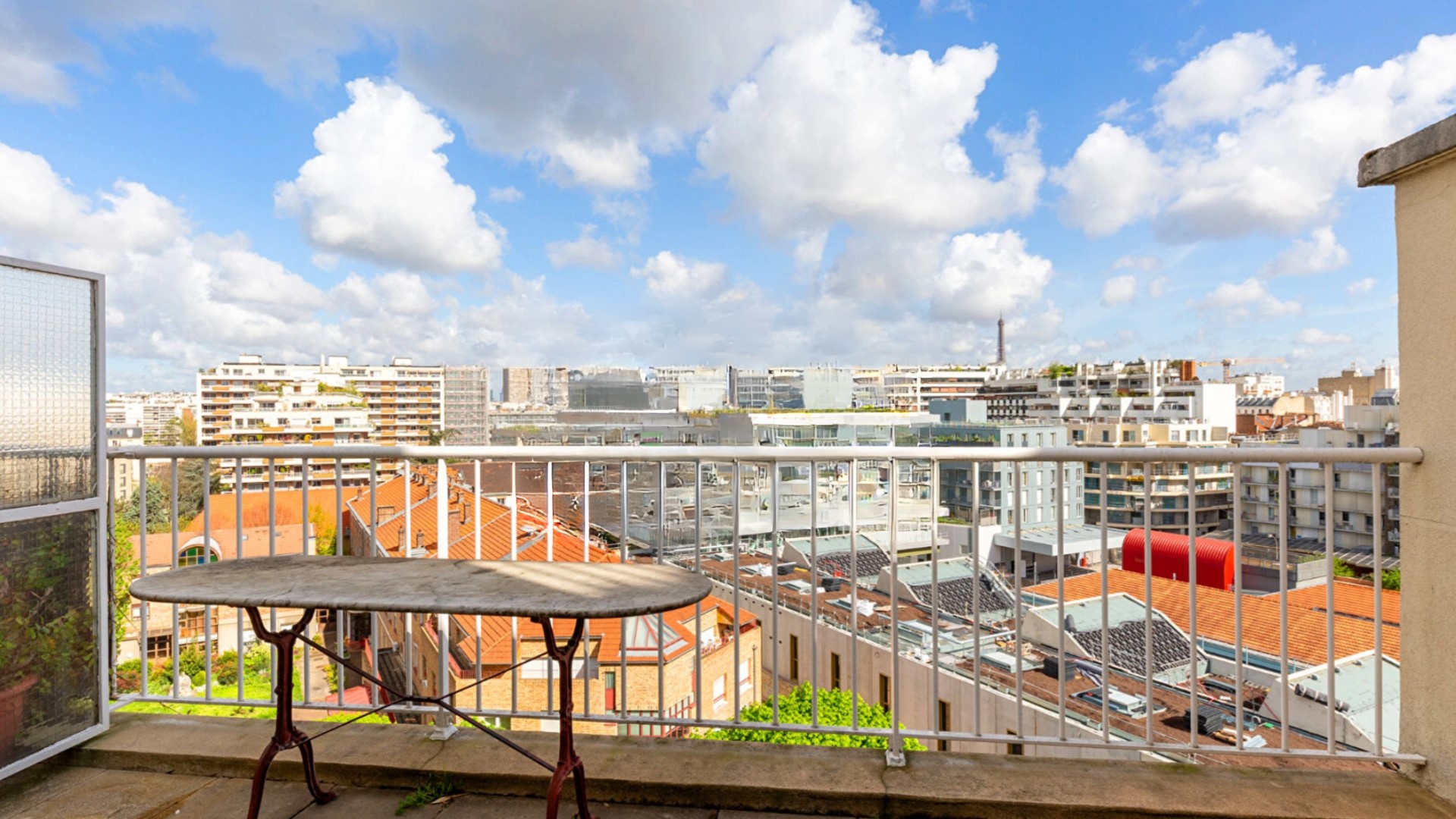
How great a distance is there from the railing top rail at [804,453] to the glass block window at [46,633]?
16.2 inches

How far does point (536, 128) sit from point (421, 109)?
10.2 meters

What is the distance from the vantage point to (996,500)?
9.91 ft

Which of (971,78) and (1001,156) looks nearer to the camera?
(971,78)

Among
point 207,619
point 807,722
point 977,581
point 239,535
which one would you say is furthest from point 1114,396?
point 207,619

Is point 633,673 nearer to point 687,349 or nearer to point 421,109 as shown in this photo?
point 421,109

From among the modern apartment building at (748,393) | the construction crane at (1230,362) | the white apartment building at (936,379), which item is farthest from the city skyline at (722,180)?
the modern apartment building at (748,393)

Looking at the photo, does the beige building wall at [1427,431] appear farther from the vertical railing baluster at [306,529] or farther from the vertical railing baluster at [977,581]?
the vertical railing baluster at [306,529]

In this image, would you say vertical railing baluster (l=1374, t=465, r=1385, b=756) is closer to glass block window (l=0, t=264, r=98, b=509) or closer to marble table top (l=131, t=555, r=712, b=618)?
marble table top (l=131, t=555, r=712, b=618)

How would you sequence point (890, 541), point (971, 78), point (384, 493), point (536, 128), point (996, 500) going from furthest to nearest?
point (536, 128), point (971, 78), point (384, 493), point (996, 500), point (890, 541)

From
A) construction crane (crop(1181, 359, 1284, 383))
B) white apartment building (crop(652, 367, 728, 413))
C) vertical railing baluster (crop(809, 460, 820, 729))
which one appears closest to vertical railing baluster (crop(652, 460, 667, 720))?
vertical railing baluster (crop(809, 460, 820, 729))

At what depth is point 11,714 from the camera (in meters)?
2.17

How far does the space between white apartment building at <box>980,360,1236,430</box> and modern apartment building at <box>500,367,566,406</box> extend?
50.0m

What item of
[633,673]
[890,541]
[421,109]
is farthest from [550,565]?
[421,109]

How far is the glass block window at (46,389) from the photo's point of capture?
220cm
